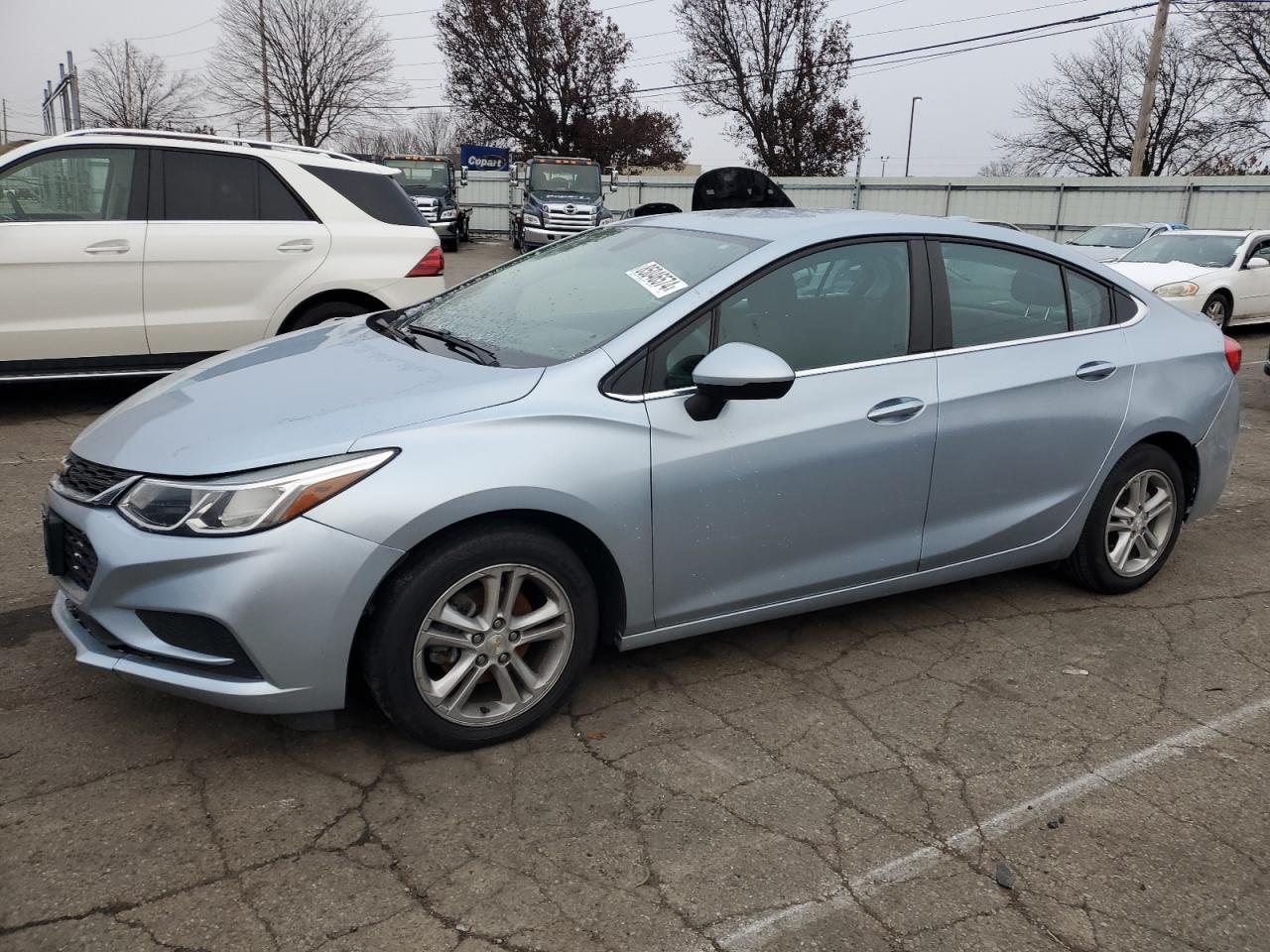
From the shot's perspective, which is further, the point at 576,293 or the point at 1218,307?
the point at 1218,307

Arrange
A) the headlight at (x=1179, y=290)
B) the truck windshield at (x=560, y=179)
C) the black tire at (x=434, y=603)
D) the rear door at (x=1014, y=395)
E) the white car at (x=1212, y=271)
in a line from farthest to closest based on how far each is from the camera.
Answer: the truck windshield at (x=560, y=179) → the white car at (x=1212, y=271) → the headlight at (x=1179, y=290) → the rear door at (x=1014, y=395) → the black tire at (x=434, y=603)

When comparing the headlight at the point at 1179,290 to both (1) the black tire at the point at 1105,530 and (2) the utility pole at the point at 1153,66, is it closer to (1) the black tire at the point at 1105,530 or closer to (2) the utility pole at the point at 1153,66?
(1) the black tire at the point at 1105,530

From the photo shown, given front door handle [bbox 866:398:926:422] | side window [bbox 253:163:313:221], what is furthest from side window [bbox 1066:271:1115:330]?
side window [bbox 253:163:313:221]

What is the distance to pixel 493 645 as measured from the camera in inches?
114

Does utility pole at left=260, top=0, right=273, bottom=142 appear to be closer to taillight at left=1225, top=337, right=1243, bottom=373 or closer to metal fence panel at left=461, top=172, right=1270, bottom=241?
metal fence panel at left=461, top=172, right=1270, bottom=241

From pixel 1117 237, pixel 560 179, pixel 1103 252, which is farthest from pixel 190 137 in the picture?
pixel 560 179

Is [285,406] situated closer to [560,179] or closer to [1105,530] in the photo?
[1105,530]

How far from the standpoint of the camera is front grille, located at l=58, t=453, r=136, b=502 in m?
2.79

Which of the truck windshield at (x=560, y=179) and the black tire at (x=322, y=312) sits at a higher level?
the truck windshield at (x=560, y=179)

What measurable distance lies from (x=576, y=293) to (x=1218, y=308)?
39.8 feet

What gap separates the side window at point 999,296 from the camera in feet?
12.3

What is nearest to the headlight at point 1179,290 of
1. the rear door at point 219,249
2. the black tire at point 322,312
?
the black tire at point 322,312

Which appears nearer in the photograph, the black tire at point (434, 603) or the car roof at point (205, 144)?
the black tire at point (434, 603)

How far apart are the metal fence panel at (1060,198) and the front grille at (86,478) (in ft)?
63.8
